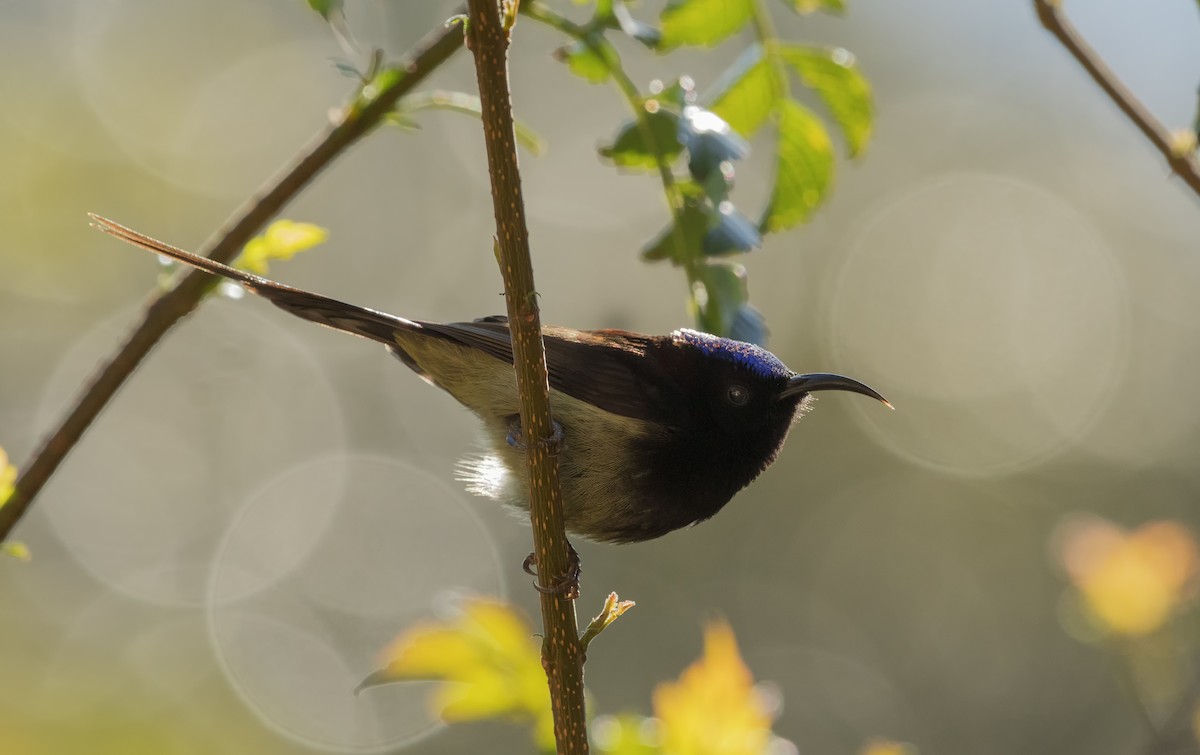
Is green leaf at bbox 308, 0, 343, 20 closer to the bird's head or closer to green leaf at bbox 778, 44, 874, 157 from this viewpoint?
green leaf at bbox 778, 44, 874, 157

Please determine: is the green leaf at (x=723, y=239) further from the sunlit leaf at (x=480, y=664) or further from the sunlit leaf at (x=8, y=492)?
the sunlit leaf at (x=8, y=492)

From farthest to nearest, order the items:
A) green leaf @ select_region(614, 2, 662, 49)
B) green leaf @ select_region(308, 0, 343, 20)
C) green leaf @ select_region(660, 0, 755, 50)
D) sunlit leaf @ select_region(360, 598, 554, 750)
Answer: green leaf @ select_region(660, 0, 755, 50), green leaf @ select_region(614, 2, 662, 49), green leaf @ select_region(308, 0, 343, 20), sunlit leaf @ select_region(360, 598, 554, 750)

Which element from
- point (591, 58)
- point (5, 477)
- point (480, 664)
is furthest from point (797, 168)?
point (5, 477)

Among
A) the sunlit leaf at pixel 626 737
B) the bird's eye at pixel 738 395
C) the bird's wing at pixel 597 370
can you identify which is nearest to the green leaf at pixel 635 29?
the bird's wing at pixel 597 370

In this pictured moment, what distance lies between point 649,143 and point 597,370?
107cm

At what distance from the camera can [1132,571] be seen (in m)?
2.92

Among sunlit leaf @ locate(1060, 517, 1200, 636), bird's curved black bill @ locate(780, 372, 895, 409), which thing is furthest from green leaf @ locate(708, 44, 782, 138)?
sunlit leaf @ locate(1060, 517, 1200, 636)

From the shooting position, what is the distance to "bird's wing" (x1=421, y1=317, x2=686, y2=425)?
3.47 meters

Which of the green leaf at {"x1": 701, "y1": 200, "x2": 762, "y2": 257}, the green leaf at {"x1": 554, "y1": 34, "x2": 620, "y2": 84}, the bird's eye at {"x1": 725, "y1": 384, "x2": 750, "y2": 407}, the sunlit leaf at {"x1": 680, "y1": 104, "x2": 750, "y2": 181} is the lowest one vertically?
the green leaf at {"x1": 701, "y1": 200, "x2": 762, "y2": 257}

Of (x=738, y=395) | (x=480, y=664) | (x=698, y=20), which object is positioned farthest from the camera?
(x=738, y=395)

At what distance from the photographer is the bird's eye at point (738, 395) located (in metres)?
3.68

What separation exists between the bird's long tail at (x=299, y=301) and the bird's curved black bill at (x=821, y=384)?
1.28 m

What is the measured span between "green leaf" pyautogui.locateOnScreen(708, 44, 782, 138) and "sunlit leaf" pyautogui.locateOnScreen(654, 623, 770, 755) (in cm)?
149

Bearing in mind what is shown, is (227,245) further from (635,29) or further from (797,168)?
(797,168)
